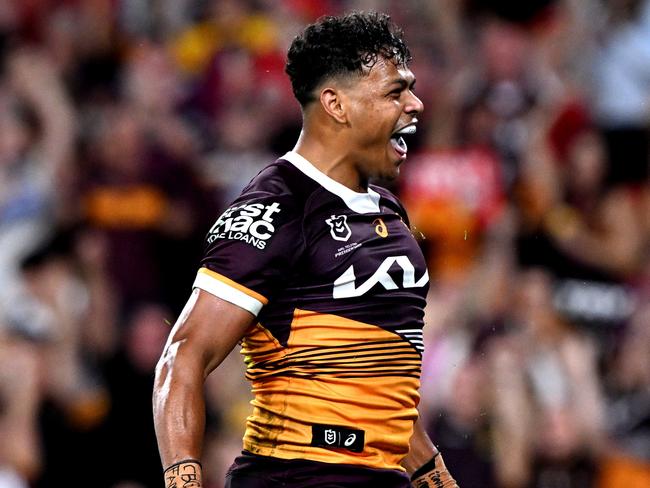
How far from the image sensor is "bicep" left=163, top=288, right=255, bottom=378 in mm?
4086

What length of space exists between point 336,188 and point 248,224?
0.40 metres

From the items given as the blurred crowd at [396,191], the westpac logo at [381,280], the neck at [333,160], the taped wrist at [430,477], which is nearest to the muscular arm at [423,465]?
the taped wrist at [430,477]

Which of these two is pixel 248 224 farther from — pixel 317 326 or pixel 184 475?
pixel 184 475

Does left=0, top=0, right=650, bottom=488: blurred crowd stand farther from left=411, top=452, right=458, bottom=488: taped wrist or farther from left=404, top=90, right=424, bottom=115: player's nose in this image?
left=404, top=90, right=424, bottom=115: player's nose

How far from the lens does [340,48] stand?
4.46 metres

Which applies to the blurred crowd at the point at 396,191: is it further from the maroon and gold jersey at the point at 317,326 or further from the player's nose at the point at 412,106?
the player's nose at the point at 412,106

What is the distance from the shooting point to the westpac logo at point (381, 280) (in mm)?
4312

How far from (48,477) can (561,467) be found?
3345mm

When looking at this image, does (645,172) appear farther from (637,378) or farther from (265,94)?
(265,94)

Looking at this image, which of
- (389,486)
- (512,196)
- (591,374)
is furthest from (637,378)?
(389,486)

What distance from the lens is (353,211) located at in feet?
14.6

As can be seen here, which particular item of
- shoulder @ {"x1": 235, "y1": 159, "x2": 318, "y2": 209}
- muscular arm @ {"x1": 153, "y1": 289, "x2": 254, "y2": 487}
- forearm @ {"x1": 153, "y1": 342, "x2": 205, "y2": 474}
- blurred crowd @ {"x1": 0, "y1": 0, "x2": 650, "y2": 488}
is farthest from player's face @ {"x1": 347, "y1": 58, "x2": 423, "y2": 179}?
blurred crowd @ {"x1": 0, "y1": 0, "x2": 650, "y2": 488}

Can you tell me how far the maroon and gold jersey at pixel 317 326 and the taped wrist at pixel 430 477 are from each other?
18.1 inches

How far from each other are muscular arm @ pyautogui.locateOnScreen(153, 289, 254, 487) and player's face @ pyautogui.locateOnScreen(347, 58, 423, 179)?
0.72 meters
